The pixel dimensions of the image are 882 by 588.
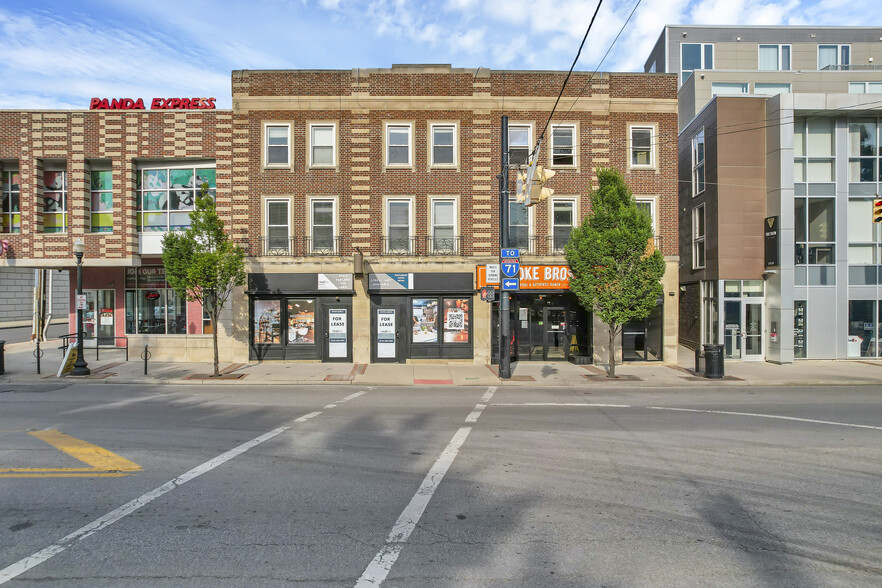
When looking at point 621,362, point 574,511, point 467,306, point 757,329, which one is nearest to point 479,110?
point 467,306

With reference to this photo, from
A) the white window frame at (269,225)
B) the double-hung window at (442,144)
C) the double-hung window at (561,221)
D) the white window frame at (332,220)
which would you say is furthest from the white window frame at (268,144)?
the double-hung window at (561,221)

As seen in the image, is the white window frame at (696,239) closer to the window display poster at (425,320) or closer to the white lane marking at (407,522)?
the window display poster at (425,320)

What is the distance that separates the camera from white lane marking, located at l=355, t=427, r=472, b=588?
3.96m

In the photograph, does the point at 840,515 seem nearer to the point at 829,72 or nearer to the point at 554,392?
the point at 554,392

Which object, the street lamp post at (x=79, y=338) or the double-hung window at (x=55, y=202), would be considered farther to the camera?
the double-hung window at (x=55, y=202)

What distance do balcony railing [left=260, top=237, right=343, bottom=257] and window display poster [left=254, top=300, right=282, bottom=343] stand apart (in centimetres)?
194

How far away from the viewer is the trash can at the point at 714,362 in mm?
15172

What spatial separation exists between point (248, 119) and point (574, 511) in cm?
1789

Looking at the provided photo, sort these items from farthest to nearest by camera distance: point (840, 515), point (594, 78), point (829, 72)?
1. point (829, 72)
2. point (594, 78)
3. point (840, 515)

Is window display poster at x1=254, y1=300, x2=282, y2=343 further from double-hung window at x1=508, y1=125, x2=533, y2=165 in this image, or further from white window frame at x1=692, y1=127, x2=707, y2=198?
white window frame at x1=692, y1=127, x2=707, y2=198

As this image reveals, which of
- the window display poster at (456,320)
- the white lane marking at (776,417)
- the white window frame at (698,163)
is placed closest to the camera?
the white lane marking at (776,417)

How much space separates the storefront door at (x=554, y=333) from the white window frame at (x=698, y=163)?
852 cm

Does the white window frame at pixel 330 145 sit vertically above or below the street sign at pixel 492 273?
above

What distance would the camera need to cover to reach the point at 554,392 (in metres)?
13.0
